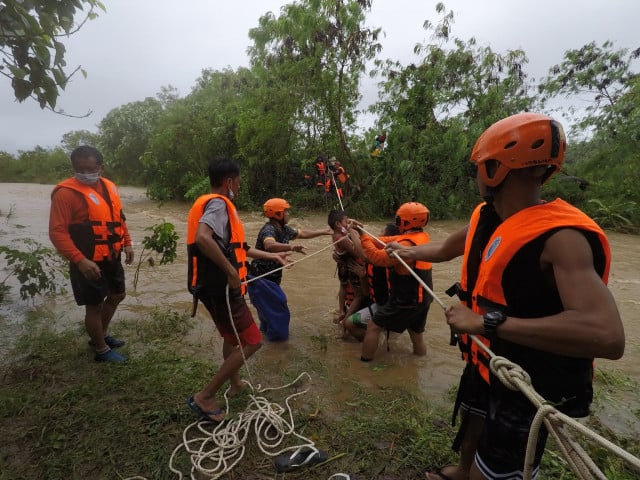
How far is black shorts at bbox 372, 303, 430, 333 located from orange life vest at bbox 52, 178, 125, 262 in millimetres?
2595

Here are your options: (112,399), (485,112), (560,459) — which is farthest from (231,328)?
(485,112)

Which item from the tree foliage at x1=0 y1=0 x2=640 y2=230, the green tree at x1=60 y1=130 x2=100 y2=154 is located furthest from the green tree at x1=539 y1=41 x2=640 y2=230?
the green tree at x1=60 y1=130 x2=100 y2=154

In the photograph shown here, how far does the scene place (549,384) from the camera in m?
1.48

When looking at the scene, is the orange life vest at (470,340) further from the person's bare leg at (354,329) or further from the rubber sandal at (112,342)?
the rubber sandal at (112,342)

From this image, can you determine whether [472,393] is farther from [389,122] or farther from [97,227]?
[389,122]

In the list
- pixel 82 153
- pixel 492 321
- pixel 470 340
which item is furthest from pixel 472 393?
pixel 82 153

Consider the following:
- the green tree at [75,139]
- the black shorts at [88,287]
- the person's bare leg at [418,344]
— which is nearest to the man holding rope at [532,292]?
the person's bare leg at [418,344]

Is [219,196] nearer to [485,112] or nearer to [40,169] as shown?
[485,112]

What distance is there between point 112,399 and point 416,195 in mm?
11245

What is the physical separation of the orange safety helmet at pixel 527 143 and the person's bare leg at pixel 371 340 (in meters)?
2.44

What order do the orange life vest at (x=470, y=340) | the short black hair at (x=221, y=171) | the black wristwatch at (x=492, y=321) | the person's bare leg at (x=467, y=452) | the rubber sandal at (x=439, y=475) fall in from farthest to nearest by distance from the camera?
1. the short black hair at (x=221, y=171)
2. the rubber sandal at (x=439, y=475)
3. the person's bare leg at (x=467, y=452)
4. the orange life vest at (x=470, y=340)
5. the black wristwatch at (x=492, y=321)

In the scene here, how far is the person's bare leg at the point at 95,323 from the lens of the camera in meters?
3.38

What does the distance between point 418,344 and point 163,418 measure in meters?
2.50

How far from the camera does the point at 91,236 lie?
3.35 m
